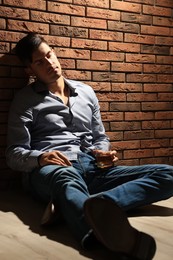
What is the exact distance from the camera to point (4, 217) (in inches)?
78.5

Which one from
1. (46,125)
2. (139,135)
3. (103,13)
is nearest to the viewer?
(46,125)

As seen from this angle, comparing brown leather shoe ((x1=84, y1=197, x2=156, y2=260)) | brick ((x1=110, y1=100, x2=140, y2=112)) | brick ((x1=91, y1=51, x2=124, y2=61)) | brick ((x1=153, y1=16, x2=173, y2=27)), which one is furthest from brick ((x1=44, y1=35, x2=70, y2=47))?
brown leather shoe ((x1=84, y1=197, x2=156, y2=260))

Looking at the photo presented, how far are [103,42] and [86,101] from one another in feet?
2.16

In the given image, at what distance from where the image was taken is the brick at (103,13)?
2.85 metres

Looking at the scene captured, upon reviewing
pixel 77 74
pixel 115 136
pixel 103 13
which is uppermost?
pixel 103 13

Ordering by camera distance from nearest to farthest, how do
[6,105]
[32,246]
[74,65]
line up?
[32,246], [6,105], [74,65]

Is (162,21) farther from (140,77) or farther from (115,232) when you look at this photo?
(115,232)

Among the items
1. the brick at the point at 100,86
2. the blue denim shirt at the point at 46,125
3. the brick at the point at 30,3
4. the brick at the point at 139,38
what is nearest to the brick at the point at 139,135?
the brick at the point at 100,86

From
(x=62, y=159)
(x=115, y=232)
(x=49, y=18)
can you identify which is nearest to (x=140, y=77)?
(x=49, y=18)

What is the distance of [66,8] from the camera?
108 inches

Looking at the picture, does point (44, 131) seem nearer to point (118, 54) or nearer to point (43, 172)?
point (43, 172)

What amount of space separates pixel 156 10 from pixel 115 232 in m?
2.26

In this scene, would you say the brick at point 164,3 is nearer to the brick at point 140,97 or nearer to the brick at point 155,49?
the brick at point 155,49

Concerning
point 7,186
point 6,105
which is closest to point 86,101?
point 6,105
